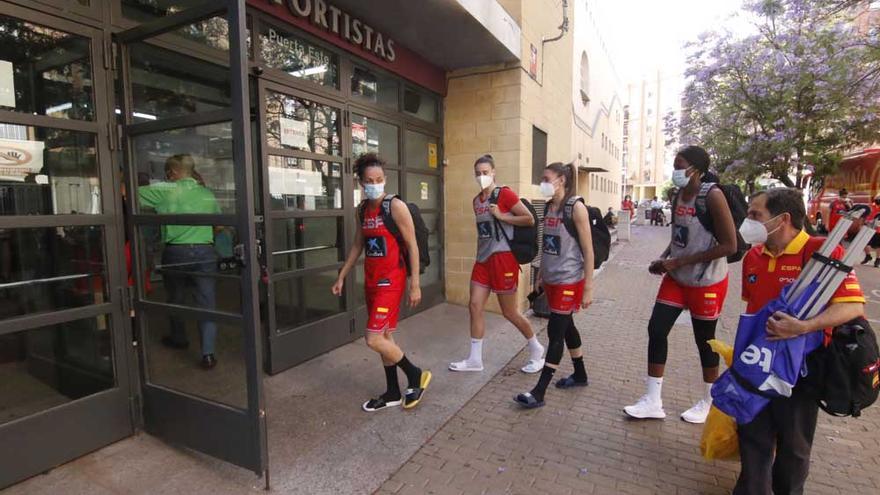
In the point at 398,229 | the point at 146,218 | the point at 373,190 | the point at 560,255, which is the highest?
the point at 373,190

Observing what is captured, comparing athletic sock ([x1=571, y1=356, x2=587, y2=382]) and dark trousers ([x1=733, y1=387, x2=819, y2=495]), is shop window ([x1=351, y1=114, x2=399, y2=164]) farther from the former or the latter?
dark trousers ([x1=733, y1=387, x2=819, y2=495])

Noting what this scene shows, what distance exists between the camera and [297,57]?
436 centimetres

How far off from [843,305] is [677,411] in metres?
1.95

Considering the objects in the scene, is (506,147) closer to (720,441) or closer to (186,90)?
(186,90)

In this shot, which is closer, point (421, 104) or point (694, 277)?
point (694, 277)

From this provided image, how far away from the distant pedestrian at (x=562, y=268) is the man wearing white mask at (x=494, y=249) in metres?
0.36

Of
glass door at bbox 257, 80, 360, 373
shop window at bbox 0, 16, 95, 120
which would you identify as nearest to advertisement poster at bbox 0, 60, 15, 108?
shop window at bbox 0, 16, 95, 120

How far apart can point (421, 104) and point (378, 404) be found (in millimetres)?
4296

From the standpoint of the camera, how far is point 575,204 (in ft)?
11.8

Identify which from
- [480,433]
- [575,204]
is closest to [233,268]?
[480,433]

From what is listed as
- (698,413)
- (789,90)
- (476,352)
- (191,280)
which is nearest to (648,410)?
(698,413)

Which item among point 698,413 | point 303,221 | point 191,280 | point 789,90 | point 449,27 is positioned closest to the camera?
point 191,280

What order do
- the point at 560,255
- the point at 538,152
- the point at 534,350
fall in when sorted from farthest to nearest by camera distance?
the point at 538,152, the point at 534,350, the point at 560,255

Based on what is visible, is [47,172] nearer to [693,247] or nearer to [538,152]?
[693,247]
